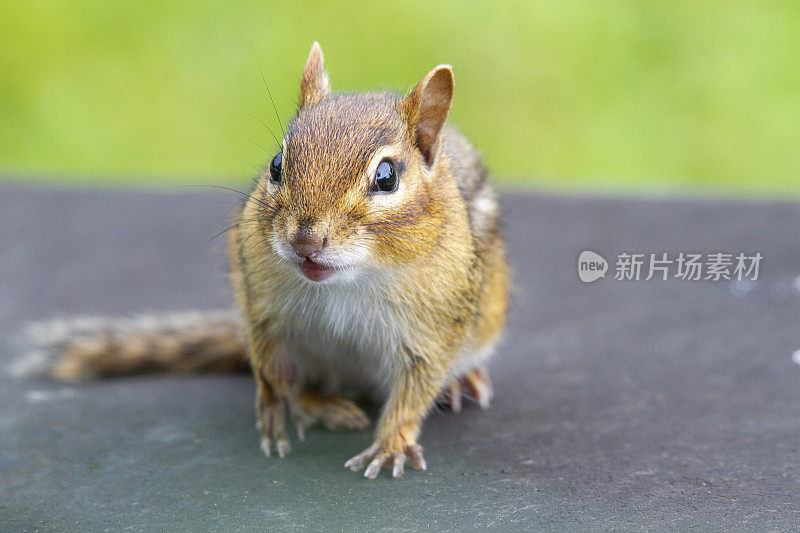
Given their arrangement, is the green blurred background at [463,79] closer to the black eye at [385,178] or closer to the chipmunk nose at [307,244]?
the black eye at [385,178]

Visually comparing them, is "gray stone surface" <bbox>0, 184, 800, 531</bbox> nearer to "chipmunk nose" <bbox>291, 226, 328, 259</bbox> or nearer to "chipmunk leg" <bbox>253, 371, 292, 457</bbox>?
"chipmunk leg" <bbox>253, 371, 292, 457</bbox>

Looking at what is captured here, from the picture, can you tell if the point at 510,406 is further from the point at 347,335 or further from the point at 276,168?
the point at 276,168

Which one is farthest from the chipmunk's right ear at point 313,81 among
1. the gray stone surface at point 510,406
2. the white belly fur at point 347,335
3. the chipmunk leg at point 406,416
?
the gray stone surface at point 510,406

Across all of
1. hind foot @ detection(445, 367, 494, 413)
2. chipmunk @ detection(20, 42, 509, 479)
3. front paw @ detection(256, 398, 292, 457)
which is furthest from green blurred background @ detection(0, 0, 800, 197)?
front paw @ detection(256, 398, 292, 457)

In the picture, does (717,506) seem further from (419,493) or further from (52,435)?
(52,435)

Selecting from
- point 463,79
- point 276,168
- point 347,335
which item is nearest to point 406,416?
point 347,335

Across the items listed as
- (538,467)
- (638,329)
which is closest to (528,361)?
(638,329)
